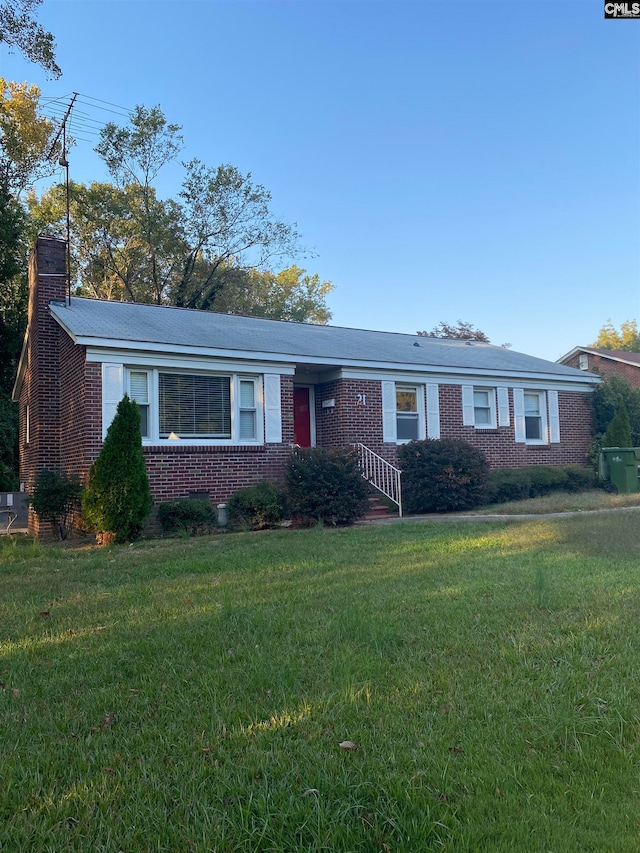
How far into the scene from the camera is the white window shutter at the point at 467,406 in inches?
648

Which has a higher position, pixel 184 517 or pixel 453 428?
pixel 453 428

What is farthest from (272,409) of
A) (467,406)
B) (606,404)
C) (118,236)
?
(118,236)

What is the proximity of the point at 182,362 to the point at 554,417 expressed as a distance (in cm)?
1051

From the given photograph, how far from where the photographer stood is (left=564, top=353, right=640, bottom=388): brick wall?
29891 millimetres

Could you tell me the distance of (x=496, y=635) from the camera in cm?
433

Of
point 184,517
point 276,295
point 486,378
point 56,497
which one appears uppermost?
point 276,295

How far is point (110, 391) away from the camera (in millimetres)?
11750

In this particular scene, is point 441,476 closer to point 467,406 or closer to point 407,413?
point 407,413

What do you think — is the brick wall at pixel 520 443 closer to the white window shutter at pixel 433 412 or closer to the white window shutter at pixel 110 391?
the white window shutter at pixel 433 412

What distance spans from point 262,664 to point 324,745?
1.02 meters

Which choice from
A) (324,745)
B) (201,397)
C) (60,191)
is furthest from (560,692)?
(60,191)

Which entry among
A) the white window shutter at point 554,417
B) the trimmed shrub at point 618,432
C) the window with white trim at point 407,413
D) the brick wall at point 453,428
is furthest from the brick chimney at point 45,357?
the trimmed shrub at point 618,432

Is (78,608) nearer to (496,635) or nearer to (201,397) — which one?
(496,635)

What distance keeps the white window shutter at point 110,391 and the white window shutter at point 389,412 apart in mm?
5922
